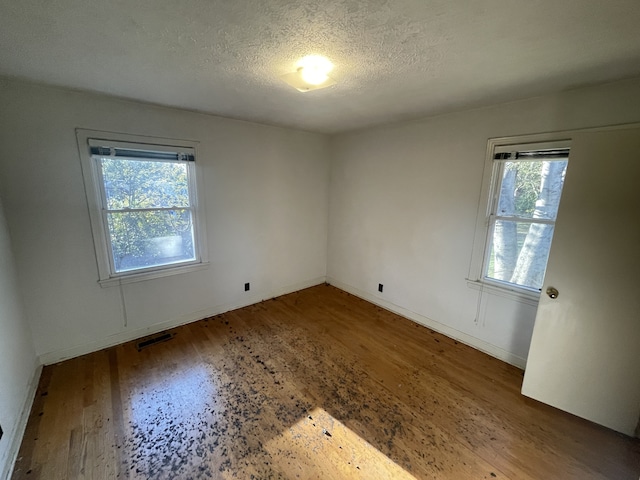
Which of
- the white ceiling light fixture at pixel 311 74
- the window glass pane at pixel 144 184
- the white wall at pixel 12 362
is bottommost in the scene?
the white wall at pixel 12 362

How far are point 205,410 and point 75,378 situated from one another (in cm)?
122

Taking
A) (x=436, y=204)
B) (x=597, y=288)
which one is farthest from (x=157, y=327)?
(x=597, y=288)

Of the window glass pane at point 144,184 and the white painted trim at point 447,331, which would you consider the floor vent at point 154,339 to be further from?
the white painted trim at point 447,331

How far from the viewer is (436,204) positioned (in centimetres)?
280

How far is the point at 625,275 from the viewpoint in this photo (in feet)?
5.40

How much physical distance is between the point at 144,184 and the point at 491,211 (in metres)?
3.30

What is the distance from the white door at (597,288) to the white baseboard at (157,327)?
9.64ft

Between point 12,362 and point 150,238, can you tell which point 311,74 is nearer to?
point 150,238

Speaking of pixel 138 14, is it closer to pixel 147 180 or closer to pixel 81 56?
pixel 81 56

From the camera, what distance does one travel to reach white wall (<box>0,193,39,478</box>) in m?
1.51

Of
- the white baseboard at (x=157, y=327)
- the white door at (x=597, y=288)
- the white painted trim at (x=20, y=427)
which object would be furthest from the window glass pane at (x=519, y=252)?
the white painted trim at (x=20, y=427)

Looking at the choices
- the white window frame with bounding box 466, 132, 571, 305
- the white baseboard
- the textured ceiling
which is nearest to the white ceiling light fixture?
the textured ceiling

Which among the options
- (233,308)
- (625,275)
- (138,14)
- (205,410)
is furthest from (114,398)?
(625,275)

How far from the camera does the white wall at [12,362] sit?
151 centimetres
